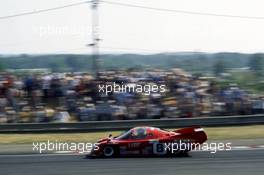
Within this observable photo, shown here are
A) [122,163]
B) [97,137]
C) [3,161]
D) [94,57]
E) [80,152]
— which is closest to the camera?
[122,163]

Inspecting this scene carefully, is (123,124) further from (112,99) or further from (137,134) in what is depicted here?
(137,134)

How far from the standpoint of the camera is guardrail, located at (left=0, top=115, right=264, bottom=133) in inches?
699

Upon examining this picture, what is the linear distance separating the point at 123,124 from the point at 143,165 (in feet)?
21.2

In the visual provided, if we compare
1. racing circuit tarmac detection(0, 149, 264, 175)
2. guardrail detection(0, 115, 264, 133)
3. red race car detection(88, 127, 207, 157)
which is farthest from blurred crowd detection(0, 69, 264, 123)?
red race car detection(88, 127, 207, 157)

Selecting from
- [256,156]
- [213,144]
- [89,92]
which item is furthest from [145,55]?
[256,156]

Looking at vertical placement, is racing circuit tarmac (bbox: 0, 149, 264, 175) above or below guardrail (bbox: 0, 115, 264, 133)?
below

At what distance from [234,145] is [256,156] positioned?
85.3 inches

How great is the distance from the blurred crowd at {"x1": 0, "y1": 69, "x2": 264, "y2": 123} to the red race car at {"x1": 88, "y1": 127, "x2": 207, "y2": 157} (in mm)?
4676

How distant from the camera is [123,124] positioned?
17844mm

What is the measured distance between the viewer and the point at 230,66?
22.9 meters

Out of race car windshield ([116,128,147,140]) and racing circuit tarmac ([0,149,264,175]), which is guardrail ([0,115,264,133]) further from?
race car windshield ([116,128,147,140])

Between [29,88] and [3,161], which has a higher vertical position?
[29,88]

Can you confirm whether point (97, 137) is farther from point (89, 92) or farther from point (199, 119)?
point (199, 119)

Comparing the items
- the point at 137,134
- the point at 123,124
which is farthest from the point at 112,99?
the point at 137,134
